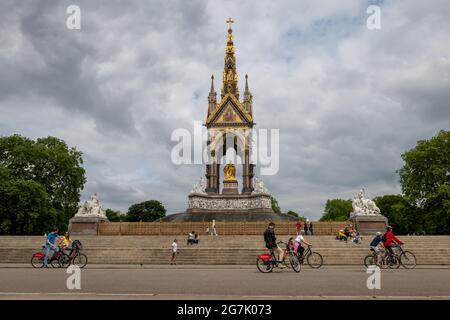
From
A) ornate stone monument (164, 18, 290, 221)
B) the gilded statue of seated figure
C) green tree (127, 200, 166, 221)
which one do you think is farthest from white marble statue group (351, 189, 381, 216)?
green tree (127, 200, 166, 221)

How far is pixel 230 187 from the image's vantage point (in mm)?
54281

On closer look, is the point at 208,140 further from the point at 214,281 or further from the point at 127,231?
the point at 214,281

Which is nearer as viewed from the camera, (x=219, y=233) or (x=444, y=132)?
(x=219, y=233)

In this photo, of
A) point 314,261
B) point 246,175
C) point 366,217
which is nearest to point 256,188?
point 246,175

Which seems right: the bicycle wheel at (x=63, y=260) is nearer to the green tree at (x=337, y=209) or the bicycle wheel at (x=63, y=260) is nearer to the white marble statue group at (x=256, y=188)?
the white marble statue group at (x=256, y=188)

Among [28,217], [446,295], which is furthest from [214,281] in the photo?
[28,217]

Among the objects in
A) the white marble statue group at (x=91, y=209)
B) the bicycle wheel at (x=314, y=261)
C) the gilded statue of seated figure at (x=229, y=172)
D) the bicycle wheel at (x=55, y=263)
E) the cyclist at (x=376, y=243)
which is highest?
the gilded statue of seated figure at (x=229, y=172)

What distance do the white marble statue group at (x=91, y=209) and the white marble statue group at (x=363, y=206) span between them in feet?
70.3

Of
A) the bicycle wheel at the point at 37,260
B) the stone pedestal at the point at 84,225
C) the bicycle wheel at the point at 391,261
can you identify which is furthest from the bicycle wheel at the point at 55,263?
the stone pedestal at the point at 84,225

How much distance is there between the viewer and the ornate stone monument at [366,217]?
114ft

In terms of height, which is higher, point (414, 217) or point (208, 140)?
A: point (208, 140)

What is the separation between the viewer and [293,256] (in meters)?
15.1
